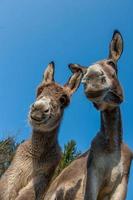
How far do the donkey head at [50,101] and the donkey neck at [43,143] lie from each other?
13cm

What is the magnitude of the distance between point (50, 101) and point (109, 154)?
1.26 metres

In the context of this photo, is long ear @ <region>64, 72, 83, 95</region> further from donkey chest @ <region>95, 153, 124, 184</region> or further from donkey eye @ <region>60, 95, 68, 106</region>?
donkey chest @ <region>95, 153, 124, 184</region>

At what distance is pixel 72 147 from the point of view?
13.2 metres

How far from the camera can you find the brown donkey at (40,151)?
194 inches

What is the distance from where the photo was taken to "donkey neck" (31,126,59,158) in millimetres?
5195

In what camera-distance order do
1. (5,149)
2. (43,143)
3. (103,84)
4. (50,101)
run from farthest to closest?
(5,149), (43,143), (50,101), (103,84)

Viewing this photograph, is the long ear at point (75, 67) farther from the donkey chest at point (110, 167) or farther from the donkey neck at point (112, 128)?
the donkey chest at point (110, 167)

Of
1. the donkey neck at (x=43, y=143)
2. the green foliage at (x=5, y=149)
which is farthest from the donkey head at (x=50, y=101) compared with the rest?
the green foliage at (x=5, y=149)

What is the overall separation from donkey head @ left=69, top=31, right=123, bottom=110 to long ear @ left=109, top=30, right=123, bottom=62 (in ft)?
0.37

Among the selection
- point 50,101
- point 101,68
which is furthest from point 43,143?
point 101,68

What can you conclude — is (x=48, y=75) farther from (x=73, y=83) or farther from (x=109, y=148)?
(x=109, y=148)

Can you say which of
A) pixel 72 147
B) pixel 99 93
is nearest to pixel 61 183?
pixel 99 93

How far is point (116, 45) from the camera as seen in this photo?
13.9 ft

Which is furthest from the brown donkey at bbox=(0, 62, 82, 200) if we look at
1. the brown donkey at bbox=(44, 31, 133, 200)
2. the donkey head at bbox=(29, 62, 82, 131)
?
the brown donkey at bbox=(44, 31, 133, 200)
